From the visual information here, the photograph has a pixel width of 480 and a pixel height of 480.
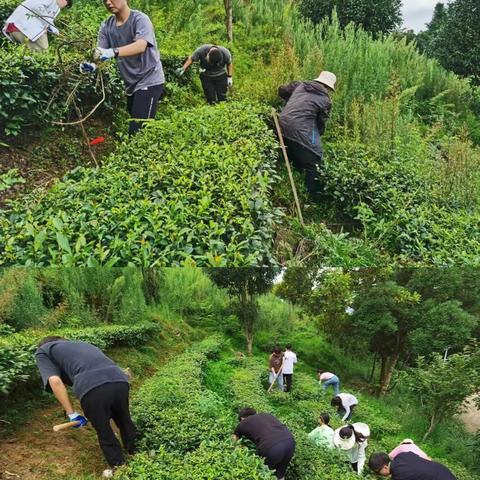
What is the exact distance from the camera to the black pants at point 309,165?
7305 mm

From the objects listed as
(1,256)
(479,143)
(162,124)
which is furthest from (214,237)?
A: (479,143)

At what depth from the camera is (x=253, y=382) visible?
26.7ft

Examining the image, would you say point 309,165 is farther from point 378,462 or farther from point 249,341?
→ point 249,341

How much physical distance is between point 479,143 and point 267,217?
9.22 metres

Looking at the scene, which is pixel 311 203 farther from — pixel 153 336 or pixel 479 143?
pixel 479 143

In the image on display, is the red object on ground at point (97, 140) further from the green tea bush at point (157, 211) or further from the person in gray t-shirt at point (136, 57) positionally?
the green tea bush at point (157, 211)

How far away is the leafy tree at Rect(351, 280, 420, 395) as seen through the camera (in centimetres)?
963

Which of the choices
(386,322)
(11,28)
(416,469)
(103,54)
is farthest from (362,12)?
(416,469)

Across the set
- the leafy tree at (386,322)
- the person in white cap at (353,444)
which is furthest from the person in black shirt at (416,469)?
the leafy tree at (386,322)

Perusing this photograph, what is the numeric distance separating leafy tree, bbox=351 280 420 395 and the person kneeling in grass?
251 inches

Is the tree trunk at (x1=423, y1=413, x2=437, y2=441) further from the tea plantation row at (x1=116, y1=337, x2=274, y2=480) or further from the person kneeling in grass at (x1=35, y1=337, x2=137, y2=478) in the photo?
the person kneeling in grass at (x1=35, y1=337, x2=137, y2=478)

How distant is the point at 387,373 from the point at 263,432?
841 centimetres

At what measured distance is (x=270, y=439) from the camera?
403cm

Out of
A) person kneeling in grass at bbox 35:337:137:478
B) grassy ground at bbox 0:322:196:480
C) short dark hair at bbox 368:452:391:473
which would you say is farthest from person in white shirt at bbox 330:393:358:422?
person kneeling in grass at bbox 35:337:137:478
